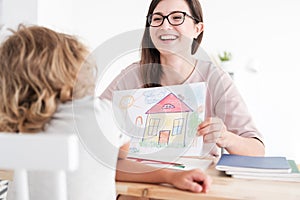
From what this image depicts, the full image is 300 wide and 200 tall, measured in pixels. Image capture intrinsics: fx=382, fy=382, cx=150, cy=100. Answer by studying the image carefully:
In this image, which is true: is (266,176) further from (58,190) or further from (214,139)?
(58,190)

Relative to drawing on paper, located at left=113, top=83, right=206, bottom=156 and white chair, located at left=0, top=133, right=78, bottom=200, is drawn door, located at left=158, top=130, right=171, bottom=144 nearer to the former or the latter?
drawing on paper, located at left=113, top=83, right=206, bottom=156

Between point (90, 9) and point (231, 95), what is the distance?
→ 2.35 metres

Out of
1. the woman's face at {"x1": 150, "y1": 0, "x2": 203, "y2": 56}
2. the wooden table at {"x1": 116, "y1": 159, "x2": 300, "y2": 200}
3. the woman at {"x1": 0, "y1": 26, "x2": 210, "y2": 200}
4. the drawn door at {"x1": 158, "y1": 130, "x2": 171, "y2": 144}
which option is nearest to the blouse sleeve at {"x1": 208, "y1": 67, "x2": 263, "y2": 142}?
the woman's face at {"x1": 150, "y1": 0, "x2": 203, "y2": 56}

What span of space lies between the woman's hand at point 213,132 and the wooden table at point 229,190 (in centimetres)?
19

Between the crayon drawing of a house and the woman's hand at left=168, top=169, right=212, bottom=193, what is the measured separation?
218mm

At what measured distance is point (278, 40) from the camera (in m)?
3.14

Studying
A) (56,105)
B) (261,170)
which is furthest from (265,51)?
(56,105)

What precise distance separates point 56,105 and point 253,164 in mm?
533

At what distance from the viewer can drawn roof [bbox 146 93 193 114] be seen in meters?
1.12

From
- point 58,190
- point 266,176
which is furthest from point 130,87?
point 58,190

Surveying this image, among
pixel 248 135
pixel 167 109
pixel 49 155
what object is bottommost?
pixel 248 135

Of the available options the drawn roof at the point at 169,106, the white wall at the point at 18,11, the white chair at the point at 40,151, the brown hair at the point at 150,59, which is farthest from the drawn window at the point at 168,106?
the white wall at the point at 18,11

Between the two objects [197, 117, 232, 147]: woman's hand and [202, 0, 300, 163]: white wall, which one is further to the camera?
[202, 0, 300, 163]: white wall

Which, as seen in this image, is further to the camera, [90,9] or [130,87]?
[90,9]
